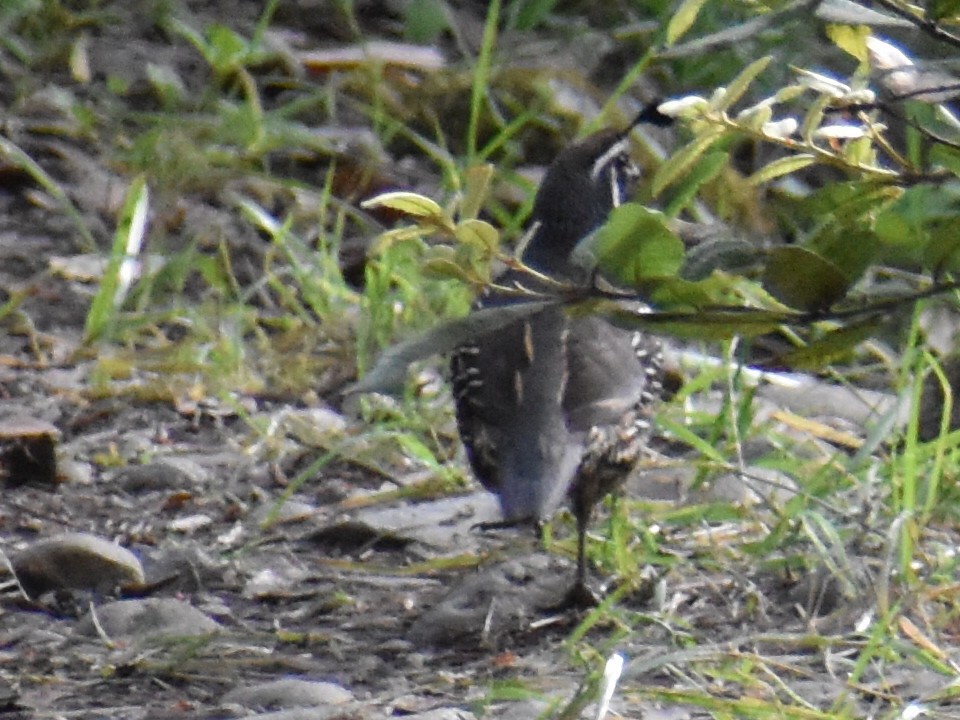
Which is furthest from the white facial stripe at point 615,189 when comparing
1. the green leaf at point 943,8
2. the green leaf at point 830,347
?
the green leaf at point 943,8

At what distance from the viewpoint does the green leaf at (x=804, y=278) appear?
2.08 meters

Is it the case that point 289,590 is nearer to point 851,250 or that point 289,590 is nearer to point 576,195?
point 576,195

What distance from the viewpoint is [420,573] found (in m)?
4.04

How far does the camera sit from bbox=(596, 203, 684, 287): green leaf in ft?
6.91

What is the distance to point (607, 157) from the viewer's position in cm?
505

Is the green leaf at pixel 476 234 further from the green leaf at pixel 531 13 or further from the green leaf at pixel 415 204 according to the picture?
the green leaf at pixel 531 13

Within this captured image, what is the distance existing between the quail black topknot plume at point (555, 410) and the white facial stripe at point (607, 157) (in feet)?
2.65

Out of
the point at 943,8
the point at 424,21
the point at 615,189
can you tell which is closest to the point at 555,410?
the point at 615,189

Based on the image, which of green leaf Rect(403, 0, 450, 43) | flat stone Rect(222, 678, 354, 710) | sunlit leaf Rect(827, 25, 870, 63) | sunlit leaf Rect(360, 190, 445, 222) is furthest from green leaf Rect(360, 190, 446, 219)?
green leaf Rect(403, 0, 450, 43)

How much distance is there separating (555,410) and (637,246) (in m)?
1.83

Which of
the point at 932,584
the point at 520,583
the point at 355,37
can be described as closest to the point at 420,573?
the point at 520,583

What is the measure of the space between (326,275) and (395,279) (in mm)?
216

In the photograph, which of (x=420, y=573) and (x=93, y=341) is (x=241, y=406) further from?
(x=420, y=573)

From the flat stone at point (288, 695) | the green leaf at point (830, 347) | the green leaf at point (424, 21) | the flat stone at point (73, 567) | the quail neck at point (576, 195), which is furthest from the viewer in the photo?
the green leaf at point (424, 21)
